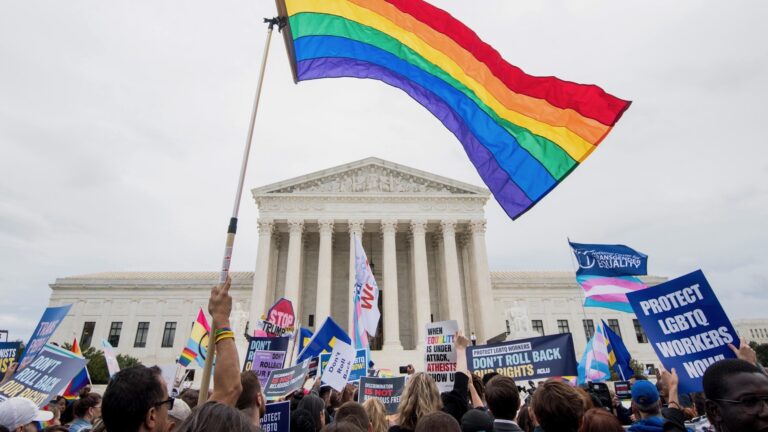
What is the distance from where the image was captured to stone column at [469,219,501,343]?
33.4m

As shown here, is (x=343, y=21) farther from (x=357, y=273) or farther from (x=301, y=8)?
(x=357, y=273)

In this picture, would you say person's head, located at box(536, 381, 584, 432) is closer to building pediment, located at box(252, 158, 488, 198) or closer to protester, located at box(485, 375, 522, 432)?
protester, located at box(485, 375, 522, 432)

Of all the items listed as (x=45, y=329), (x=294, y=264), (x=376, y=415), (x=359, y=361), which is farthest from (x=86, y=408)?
(x=294, y=264)

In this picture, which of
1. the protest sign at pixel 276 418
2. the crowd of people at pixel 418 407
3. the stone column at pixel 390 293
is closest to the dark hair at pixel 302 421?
the crowd of people at pixel 418 407

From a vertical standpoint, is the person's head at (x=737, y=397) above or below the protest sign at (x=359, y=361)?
below

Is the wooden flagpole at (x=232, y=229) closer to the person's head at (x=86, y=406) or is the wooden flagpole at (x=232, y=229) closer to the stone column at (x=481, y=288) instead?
the person's head at (x=86, y=406)

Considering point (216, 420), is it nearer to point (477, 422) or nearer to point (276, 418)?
point (477, 422)

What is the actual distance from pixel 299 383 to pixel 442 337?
301 centimetres

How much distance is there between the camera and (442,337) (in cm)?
660

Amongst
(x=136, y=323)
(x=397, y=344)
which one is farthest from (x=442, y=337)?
(x=136, y=323)

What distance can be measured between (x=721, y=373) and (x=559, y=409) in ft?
3.81

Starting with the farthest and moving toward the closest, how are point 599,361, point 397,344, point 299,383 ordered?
1. point 397,344
2. point 599,361
3. point 299,383

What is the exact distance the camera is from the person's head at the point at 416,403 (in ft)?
12.9

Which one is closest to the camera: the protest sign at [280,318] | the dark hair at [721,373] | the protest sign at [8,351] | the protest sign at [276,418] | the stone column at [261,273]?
the dark hair at [721,373]
